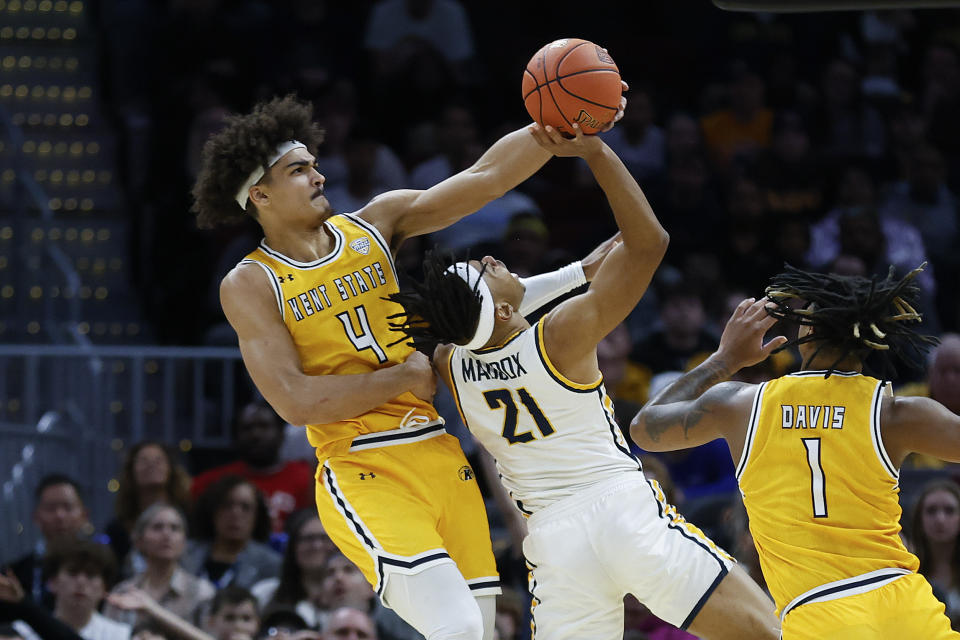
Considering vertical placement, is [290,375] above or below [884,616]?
above

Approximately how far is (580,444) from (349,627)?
254 cm

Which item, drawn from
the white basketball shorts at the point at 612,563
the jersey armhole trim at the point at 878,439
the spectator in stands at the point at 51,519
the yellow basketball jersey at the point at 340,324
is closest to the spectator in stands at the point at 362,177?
the spectator in stands at the point at 51,519

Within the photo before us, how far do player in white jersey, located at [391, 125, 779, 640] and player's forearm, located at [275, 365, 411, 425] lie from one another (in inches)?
8.1

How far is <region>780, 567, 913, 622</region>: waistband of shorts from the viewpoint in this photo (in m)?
4.58

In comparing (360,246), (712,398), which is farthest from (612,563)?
(360,246)

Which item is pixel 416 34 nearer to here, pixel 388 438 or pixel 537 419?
pixel 388 438

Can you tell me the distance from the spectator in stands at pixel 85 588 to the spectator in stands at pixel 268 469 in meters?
1.01

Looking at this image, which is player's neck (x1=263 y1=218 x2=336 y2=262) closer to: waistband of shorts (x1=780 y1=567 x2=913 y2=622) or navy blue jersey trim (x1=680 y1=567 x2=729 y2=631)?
navy blue jersey trim (x1=680 y1=567 x2=729 y2=631)

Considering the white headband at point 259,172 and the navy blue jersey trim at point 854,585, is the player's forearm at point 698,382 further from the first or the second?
the white headband at point 259,172

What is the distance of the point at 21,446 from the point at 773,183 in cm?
581

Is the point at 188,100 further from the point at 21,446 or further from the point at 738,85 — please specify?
the point at 738,85

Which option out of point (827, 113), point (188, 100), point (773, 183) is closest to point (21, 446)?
point (188, 100)

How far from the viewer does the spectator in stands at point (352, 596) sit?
7727mm

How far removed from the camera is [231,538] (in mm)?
8305
